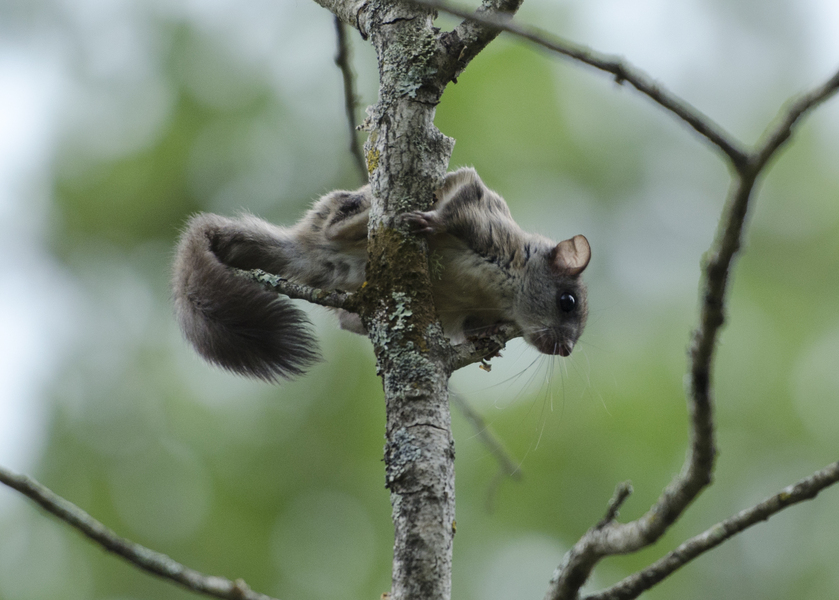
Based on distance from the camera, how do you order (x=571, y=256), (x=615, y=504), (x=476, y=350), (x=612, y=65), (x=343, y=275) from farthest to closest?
(x=571, y=256), (x=343, y=275), (x=476, y=350), (x=615, y=504), (x=612, y=65)

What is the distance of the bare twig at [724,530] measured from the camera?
1.38 meters

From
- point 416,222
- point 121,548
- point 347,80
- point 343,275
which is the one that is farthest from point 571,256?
point 121,548

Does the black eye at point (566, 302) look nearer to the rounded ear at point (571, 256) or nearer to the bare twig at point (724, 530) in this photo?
the rounded ear at point (571, 256)

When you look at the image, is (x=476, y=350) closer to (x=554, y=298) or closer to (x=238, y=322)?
(x=238, y=322)

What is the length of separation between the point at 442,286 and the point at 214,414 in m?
4.25

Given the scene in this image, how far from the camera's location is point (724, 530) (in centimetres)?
145

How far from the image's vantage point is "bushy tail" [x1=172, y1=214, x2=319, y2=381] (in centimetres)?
302

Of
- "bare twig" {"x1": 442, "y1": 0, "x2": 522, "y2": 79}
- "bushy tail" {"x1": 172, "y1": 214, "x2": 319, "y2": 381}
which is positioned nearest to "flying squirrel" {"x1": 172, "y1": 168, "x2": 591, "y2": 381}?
"bushy tail" {"x1": 172, "y1": 214, "x2": 319, "y2": 381}

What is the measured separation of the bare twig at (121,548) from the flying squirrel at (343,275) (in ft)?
4.74

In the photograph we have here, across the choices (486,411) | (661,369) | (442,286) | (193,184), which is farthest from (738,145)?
(193,184)

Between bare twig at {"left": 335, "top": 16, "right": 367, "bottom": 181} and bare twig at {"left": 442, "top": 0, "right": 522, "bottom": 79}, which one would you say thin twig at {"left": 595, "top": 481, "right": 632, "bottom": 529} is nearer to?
bare twig at {"left": 442, "top": 0, "right": 522, "bottom": 79}

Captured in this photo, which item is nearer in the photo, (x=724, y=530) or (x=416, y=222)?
(x=724, y=530)

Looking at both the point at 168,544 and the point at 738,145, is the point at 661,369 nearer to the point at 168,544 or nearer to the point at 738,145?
the point at 168,544

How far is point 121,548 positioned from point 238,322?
1589 millimetres
